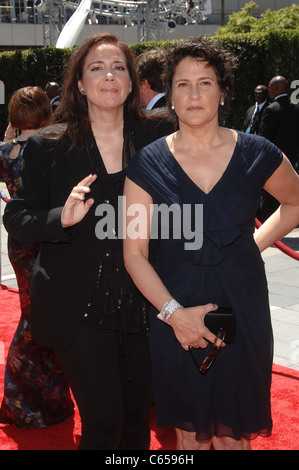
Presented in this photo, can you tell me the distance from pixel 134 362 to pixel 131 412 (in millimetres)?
232

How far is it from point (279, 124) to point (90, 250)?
6.88 metres

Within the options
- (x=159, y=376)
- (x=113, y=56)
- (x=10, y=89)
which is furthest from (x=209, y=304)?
(x=10, y=89)

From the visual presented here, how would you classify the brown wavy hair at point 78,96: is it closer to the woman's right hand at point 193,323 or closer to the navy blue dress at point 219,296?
the navy blue dress at point 219,296

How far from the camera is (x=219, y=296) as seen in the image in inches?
89.4

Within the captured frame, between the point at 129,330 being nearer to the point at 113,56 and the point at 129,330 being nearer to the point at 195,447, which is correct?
the point at 195,447

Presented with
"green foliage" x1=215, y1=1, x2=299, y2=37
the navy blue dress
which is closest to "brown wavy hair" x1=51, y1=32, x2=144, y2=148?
the navy blue dress

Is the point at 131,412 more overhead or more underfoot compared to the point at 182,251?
more underfoot

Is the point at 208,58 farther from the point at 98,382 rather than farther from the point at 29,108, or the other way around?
the point at 29,108

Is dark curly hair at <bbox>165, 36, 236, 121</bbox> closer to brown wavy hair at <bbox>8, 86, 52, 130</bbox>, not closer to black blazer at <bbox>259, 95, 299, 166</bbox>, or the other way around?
brown wavy hair at <bbox>8, 86, 52, 130</bbox>

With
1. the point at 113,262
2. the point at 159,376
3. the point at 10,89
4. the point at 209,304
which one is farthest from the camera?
the point at 10,89

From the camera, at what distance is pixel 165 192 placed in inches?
90.4

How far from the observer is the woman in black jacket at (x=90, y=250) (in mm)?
2453

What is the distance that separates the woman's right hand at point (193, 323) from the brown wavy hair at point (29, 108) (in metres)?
1.84

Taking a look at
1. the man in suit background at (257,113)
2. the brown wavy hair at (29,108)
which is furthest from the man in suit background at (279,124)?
the brown wavy hair at (29,108)
